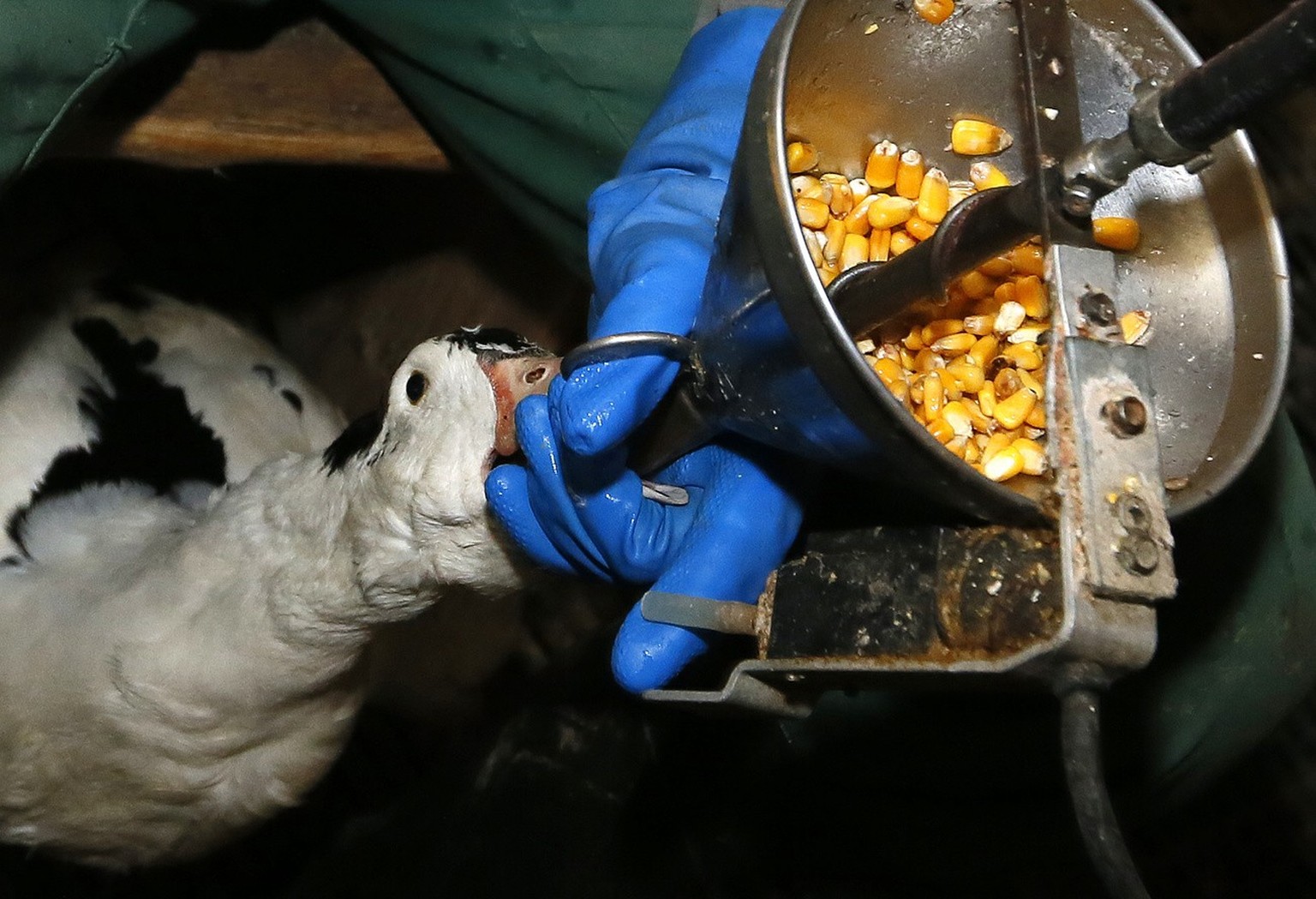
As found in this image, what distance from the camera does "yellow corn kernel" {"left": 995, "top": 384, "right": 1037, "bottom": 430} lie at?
0.54 m

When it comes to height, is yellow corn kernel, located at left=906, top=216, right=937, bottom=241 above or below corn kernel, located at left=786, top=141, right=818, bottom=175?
below

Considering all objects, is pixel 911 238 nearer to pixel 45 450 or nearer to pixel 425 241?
pixel 45 450

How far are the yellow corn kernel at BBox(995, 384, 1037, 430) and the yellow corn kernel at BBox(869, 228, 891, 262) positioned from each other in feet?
0.39

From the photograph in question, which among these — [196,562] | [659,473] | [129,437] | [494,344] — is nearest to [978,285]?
[659,473]

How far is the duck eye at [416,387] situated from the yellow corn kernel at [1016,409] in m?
0.41

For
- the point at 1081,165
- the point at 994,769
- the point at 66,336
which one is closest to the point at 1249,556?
the point at 994,769

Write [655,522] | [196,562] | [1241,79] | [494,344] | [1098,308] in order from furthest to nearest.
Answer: [196,562] → [494,344] → [655,522] → [1098,308] → [1241,79]

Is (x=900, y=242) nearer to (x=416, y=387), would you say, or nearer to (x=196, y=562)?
(x=416, y=387)

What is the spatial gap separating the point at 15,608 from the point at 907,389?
80cm

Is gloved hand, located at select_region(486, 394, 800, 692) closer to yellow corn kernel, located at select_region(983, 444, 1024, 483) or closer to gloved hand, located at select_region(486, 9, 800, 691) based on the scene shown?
gloved hand, located at select_region(486, 9, 800, 691)

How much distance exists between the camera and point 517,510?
2.35 feet

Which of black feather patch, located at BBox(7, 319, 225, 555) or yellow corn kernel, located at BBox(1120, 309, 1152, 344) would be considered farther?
black feather patch, located at BBox(7, 319, 225, 555)

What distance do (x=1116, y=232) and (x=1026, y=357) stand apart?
0.07 m

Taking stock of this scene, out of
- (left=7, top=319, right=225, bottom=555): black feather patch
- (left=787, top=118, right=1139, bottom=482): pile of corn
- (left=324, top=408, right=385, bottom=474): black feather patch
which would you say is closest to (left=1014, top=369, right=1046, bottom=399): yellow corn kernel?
(left=787, top=118, right=1139, bottom=482): pile of corn
